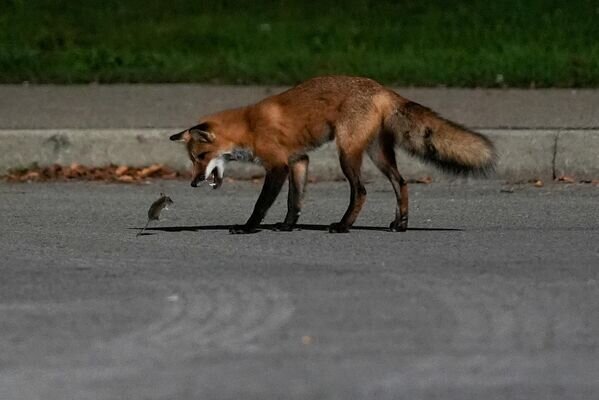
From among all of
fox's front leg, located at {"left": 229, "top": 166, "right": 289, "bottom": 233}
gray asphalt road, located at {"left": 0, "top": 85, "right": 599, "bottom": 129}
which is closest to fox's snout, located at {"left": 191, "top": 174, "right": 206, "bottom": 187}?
fox's front leg, located at {"left": 229, "top": 166, "right": 289, "bottom": 233}

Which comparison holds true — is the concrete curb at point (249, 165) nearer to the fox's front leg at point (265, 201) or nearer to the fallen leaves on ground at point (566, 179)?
the fallen leaves on ground at point (566, 179)

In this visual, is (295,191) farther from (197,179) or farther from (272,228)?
(197,179)

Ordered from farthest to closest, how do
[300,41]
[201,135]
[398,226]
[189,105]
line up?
[300,41], [189,105], [201,135], [398,226]

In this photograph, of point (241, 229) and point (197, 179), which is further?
point (197, 179)

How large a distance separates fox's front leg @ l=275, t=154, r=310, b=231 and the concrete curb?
1727mm

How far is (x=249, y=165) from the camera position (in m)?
11.1

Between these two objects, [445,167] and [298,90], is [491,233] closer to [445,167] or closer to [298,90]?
[445,167]

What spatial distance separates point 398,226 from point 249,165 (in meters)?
2.56

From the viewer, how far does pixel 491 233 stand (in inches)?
334

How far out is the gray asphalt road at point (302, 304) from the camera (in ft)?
17.4

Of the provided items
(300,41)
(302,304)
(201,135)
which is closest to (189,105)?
(300,41)

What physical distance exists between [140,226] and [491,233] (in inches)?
79.6

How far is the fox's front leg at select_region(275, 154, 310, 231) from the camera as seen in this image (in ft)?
29.3

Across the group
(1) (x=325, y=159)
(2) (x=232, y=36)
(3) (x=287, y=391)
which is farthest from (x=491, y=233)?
(2) (x=232, y=36)
